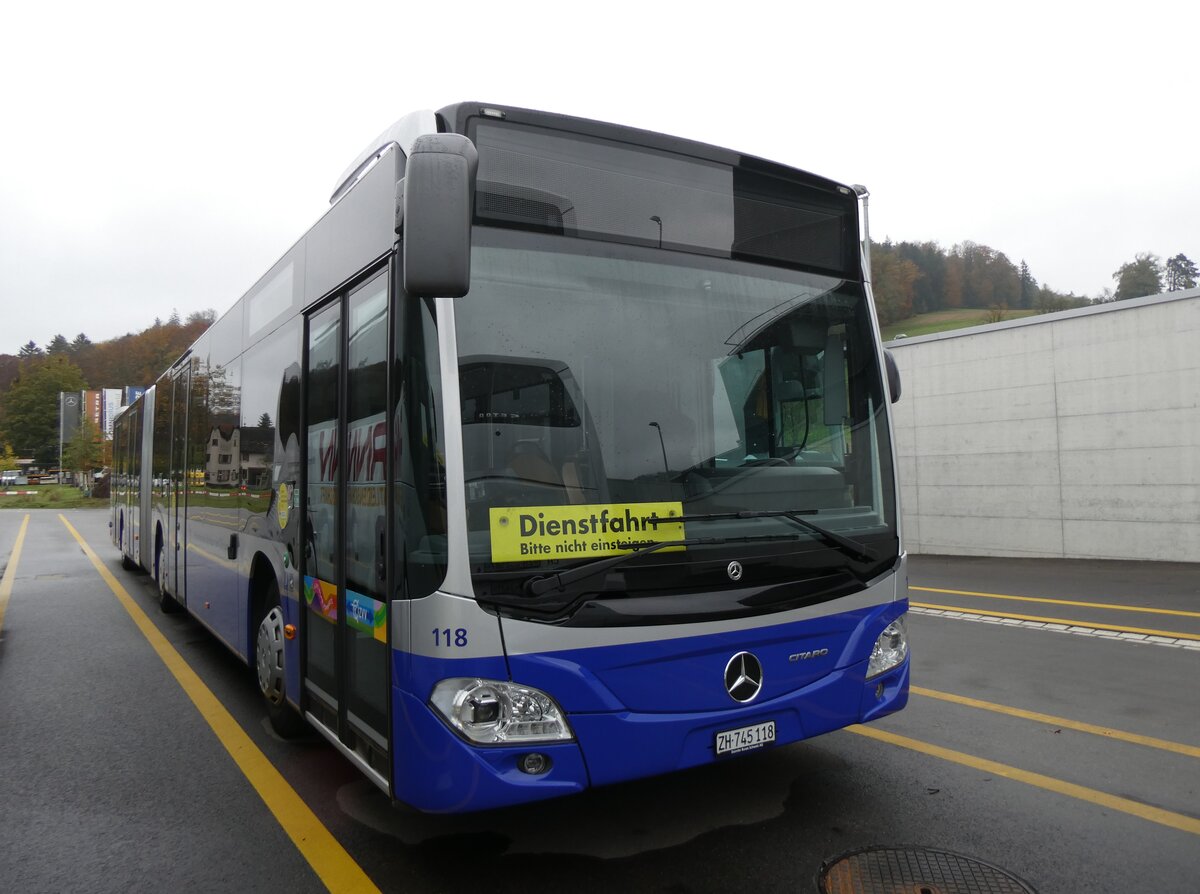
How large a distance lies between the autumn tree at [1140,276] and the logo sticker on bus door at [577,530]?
4266 cm

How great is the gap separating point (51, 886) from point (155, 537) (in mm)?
7633

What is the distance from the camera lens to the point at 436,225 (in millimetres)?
2691

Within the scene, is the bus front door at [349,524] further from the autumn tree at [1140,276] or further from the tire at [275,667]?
the autumn tree at [1140,276]

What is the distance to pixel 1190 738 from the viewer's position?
15.3 ft

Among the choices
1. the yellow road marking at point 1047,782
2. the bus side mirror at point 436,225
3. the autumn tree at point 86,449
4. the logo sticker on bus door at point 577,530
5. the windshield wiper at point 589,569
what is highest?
the autumn tree at point 86,449

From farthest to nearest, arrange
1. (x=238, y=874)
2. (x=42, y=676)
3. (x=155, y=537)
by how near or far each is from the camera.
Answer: (x=155, y=537)
(x=42, y=676)
(x=238, y=874)

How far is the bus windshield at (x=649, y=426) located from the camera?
9.46 ft

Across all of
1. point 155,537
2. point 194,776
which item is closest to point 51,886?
point 194,776

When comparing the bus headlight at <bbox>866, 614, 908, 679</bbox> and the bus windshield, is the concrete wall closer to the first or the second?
the bus headlight at <bbox>866, 614, 908, 679</bbox>

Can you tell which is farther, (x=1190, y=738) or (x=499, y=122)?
(x=1190, y=738)

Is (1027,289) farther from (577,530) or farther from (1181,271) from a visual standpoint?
(577,530)

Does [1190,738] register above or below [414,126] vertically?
below

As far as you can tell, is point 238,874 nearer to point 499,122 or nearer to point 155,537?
point 499,122

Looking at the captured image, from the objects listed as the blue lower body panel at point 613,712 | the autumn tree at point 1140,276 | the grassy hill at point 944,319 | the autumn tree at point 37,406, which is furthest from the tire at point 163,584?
the autumn tree at point 37,406
